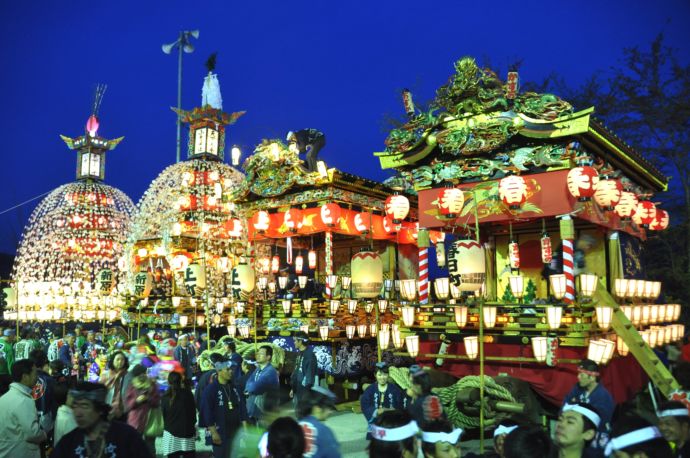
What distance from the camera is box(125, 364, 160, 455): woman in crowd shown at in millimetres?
7109

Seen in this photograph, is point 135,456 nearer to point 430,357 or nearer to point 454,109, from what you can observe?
point 430,357

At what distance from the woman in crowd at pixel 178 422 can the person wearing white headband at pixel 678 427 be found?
5.64 meters

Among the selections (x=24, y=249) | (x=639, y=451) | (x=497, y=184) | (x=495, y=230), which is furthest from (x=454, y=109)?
(x=24, y=249)

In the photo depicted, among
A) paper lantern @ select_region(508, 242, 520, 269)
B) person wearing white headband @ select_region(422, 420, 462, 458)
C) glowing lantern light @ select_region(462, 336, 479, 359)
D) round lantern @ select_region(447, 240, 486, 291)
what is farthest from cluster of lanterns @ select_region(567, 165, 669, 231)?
person wearing white headband @ select_region(422, 420, 462, 458)

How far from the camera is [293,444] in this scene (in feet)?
12.7

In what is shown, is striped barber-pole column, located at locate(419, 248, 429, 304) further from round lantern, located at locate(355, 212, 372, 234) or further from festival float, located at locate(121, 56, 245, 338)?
festival float, located at locate(121, 56, 245, 338)

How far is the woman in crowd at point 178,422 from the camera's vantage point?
766 centimetres

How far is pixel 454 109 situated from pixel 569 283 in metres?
5.09

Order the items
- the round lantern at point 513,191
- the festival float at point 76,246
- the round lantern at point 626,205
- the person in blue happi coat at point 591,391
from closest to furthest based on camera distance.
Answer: the person in blue happi coat at point 591,391, the round lantern at point 513,191, the round lantern at point 626,205, the festival float at point 76,246

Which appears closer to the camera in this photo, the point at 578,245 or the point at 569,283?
the point at 569,283

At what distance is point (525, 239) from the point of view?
56.1 ft

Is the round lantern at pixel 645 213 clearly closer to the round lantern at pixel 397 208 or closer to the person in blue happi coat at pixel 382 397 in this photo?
the round lantern at pixel 397 208

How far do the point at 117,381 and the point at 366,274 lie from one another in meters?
6.75

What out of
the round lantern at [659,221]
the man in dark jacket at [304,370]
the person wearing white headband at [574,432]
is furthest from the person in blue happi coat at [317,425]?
the round lantern at [659,221]
